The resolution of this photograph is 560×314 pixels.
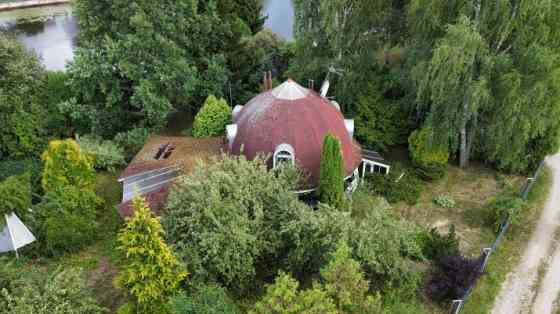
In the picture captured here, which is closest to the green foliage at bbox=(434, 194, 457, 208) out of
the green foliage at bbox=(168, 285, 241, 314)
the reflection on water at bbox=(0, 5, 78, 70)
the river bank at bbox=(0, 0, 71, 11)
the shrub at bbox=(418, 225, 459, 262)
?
the shrub at bbox=(418, 225, 459, 262)

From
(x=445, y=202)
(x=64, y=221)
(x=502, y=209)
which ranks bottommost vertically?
(x=445, y=202)

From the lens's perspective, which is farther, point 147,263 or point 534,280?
point 534,280

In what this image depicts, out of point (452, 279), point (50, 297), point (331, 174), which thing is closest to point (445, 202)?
point (452, 279)

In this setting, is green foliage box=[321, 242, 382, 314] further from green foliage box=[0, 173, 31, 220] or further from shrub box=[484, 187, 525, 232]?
green foliage box=[0, 173, 31, 220]

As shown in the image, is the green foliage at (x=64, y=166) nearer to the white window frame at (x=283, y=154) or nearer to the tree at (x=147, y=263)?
the tree at (x=147, y=263)

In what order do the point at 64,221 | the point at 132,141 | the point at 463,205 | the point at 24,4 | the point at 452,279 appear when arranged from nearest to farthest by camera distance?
the point at 452,279 → the point at 64,221 → the point at 463,205 → the point at 132,141 → the point at 24,4

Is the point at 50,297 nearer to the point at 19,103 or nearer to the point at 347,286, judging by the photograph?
the point at 347,286

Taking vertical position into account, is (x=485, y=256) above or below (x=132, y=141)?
below
